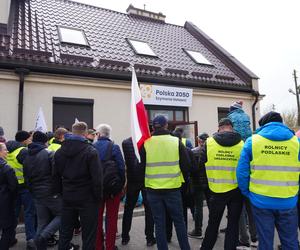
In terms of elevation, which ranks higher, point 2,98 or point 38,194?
point 2,98

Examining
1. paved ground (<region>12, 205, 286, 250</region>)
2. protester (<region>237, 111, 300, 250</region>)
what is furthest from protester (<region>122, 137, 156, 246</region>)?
protester (<region>237, 111, 300, 250</region>)


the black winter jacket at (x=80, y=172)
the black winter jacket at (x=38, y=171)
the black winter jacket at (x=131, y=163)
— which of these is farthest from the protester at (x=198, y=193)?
the black winter jacket at (x=38, y=171)

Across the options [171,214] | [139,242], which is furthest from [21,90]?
[171,214]

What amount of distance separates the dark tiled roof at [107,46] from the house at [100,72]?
36 millimetres

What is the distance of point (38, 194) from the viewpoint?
14.8ft

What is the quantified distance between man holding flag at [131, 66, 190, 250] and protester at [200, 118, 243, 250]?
0.38 m

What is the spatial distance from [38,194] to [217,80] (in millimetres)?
8975

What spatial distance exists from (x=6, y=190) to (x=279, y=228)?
3.80 meters

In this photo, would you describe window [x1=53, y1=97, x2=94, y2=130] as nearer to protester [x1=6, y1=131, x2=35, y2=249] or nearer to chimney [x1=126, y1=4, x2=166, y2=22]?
protester [x1=6, y1=131, x2=35, y2=249]

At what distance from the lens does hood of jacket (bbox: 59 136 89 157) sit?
3.91 meters

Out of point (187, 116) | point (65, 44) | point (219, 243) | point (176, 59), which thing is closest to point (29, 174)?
point (219, 243)

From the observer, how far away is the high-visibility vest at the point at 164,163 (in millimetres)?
4113

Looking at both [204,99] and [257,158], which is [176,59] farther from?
[257,158]

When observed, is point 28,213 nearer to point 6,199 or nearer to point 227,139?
point 6,199
